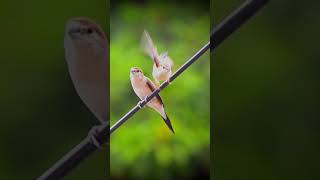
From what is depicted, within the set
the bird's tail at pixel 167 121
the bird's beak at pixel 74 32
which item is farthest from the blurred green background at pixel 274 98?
the bird's beak at pixel 74 32

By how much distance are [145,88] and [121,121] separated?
149 millimetres

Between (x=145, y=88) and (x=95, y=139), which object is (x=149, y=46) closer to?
(x=145, y=88)

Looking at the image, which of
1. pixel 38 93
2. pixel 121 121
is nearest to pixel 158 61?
pixel 121 121

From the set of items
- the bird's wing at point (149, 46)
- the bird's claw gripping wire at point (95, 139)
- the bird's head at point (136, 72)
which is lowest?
the bird's claw gripping wire at point (95, 139)

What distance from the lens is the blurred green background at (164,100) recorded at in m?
1.83

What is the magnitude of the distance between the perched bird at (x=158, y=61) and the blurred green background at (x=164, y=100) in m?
0.02

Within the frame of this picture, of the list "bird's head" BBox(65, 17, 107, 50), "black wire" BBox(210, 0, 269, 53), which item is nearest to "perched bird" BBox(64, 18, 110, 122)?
"bird's head" BBox(65, 17, 107, 50)

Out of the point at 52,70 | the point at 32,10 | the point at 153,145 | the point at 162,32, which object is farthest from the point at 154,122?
the point at 32,10

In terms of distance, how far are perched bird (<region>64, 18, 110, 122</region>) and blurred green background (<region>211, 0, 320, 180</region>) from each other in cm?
44

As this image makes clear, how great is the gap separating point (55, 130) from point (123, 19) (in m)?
0.51

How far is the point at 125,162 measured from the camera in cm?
185

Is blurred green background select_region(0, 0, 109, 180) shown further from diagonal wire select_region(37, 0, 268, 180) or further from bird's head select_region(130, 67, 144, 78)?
bird's head select_region(130, 67, 144, 78)

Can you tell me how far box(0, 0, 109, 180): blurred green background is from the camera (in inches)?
76.1

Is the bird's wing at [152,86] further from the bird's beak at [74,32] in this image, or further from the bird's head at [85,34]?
the bird's beak at [74,32]
